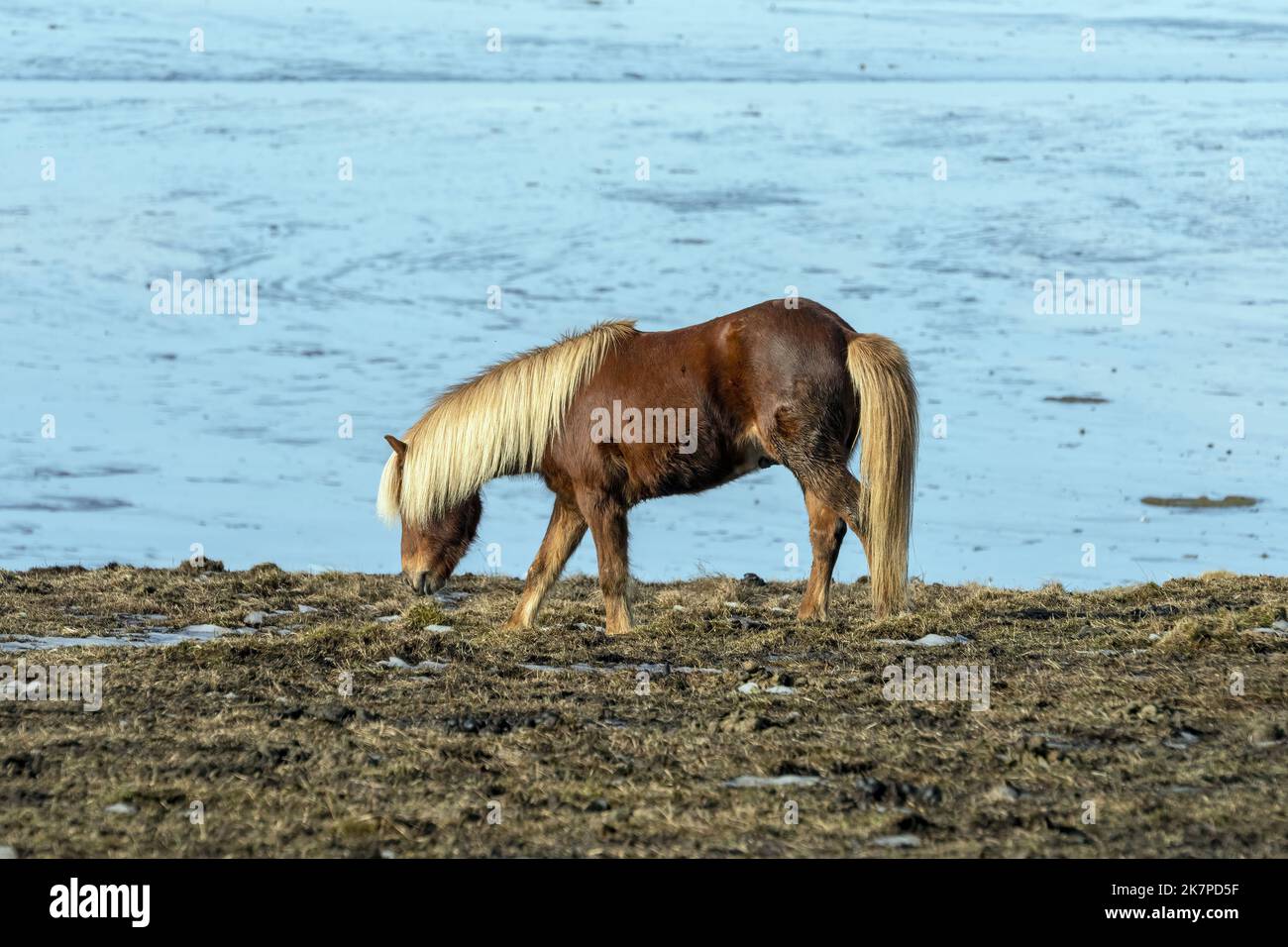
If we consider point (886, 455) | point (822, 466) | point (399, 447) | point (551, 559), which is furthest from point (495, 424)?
point (886, 455)

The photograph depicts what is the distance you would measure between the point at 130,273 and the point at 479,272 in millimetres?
4528

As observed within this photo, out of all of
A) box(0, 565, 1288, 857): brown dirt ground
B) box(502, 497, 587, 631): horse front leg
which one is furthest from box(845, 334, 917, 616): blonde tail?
box(502, 497, 587, 631): horse front leg

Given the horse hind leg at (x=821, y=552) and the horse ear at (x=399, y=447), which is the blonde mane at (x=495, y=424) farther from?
the horse hind leg at (x=821, y=552)

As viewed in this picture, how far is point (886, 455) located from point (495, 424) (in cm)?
215

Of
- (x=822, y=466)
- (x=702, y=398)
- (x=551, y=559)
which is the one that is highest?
(x=702, y=398)

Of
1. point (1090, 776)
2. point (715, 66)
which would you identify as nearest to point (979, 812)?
point (1090, 776)

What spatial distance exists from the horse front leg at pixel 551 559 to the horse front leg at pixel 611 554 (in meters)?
0.27

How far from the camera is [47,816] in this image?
4953 millimetres

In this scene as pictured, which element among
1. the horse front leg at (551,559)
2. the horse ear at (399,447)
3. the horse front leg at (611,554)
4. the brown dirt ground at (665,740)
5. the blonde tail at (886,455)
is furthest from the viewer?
the horse ear at (399,447)

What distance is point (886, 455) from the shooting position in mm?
8531

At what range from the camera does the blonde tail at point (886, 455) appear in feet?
27.9

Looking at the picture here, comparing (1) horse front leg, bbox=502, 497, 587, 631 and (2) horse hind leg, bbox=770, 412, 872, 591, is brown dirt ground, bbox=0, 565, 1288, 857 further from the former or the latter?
(2) horse hind leg, bbox=770, 412, 872, 591

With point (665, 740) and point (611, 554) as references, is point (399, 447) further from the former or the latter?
point (665, 740)

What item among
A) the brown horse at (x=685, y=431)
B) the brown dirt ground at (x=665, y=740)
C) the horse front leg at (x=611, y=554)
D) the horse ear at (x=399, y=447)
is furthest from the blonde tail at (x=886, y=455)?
the horse ear at (x=399, y=447)
